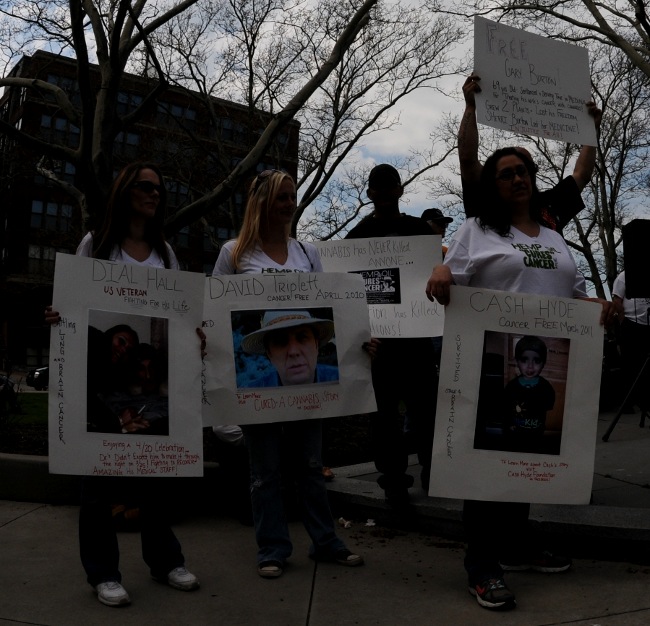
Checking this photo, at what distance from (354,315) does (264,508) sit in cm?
102

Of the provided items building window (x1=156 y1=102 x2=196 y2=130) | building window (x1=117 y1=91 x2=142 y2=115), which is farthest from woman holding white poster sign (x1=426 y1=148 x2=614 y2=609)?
building window (x1=156 y1=102 x2=196 y2=130)

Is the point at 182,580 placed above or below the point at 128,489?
below

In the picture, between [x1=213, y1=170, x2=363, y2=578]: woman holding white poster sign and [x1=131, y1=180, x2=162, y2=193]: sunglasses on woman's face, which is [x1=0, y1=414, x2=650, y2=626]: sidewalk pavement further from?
[x1=131, y1=180, x2=162, y2=193]: sunglasses on woman's face

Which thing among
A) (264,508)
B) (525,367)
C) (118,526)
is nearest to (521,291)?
(525,367)

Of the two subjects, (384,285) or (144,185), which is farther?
(384,285)

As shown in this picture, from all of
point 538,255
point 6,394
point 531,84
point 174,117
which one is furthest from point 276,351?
point 174,117

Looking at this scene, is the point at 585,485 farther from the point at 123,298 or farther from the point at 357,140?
the point at 357,140

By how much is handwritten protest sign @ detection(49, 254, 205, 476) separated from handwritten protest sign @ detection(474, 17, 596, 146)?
1.68m

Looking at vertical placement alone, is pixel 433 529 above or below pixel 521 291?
below

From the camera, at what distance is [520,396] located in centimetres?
291

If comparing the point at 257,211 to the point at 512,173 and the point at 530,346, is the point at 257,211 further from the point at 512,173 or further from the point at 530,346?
the point at 530,346

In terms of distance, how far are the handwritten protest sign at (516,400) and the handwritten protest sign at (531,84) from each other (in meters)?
1.01

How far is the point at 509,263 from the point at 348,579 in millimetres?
1613

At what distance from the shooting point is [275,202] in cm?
340
